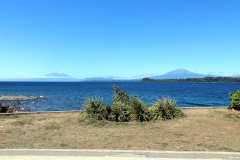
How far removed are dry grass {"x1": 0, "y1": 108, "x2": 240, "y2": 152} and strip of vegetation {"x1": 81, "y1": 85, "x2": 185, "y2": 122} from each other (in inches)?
25.1

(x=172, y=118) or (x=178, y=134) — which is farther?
(x=172, y=118)

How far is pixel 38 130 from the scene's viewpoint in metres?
8.52

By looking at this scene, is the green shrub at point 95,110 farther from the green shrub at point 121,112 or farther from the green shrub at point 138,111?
the green shrub at point 138,111

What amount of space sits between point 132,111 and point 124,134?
302cm

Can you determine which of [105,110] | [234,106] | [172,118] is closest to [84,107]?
[105,110]

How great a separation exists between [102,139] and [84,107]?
4424 millimetres

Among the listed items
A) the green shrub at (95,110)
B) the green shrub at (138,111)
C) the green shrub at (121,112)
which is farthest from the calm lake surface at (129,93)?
the green shrub at (138,111)

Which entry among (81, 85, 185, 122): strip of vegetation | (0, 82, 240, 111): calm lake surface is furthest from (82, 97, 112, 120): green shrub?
(0, 82, 240, 111): calm lake surface

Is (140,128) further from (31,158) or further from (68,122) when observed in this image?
(31,158)

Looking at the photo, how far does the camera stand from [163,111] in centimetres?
1098

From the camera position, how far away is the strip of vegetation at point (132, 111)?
10719 mm

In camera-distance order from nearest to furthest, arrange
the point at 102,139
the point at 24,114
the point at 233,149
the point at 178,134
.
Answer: the point at 233,149 → the point at 102,139 → the point at 178,134 → the point at 24,114

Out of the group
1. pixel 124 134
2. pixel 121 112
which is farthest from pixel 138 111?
pixel 124 134

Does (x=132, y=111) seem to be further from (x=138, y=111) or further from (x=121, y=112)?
(x=121, y=112)
